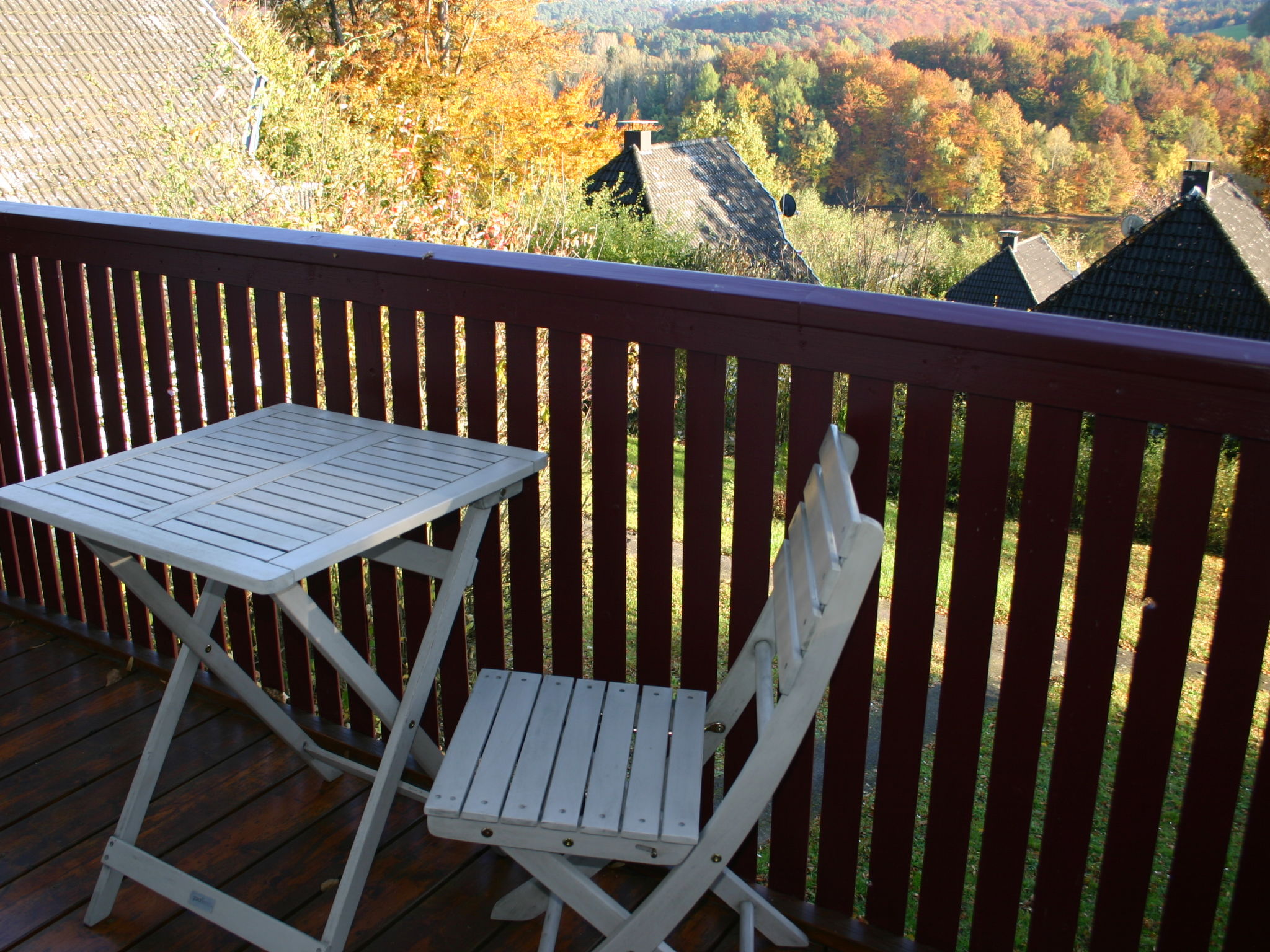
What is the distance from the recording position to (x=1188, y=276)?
944 inches

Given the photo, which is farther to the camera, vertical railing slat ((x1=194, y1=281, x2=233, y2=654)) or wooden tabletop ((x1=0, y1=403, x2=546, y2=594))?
vertical railing slat ((x1=194, y1=281, x2=233, y2=654))

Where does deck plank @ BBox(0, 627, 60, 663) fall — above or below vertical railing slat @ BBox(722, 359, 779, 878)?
below

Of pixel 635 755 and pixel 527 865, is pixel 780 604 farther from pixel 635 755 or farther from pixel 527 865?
pixel 527 865

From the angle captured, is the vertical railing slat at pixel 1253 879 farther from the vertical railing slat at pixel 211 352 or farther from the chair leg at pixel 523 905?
the vertical railing slat at pixel 211 352

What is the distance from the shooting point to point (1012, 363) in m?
1.54

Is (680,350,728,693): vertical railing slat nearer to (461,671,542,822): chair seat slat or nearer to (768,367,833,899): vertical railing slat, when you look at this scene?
(768,367,833,899): vertical railing slat

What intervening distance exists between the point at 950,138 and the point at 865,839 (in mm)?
52468

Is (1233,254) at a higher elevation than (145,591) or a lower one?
lower

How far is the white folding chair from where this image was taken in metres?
1.41

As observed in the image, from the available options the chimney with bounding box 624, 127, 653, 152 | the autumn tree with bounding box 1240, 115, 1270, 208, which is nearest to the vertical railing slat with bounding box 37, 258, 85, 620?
the chimney with bounding box 624, 127, 653, 152

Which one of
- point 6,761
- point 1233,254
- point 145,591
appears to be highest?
point 145,591

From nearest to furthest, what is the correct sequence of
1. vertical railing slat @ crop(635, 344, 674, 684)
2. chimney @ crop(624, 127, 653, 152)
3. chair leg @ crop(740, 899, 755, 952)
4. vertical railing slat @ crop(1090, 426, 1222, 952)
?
vertical railing slat @ crop(1090, 426, 1222, 952)
chair leg @ crop(740, 899, 755, 952)
vertical railing slat @ crop(635, 344, 674, 684)
chimney @ crop(624, 127, 653, 152)

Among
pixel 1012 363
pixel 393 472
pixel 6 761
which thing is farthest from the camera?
pixel 6 761

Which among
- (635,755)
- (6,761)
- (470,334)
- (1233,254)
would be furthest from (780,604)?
(1233,254)
